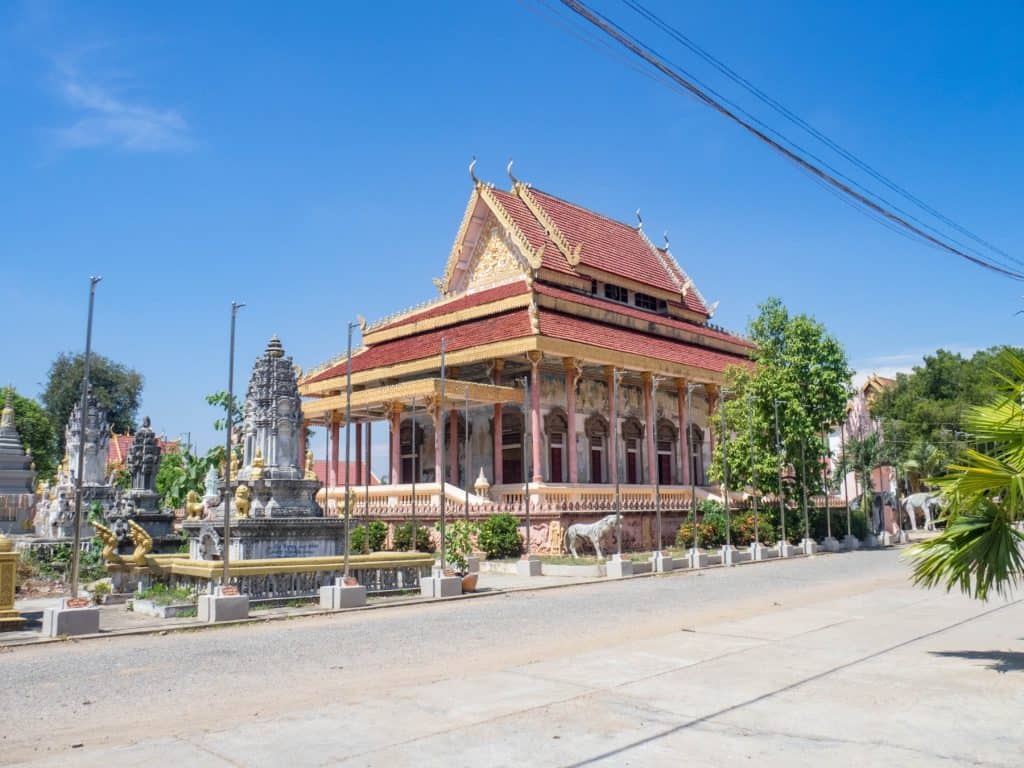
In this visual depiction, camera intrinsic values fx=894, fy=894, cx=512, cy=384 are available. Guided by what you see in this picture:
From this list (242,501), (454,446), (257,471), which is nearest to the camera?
(242,501)

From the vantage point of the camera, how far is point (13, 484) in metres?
26.7

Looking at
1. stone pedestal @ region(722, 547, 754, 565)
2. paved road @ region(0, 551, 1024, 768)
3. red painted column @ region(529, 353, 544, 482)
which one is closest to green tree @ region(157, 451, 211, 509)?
red painted column @ region(529, 353, 544, 482)

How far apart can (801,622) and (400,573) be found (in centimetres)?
775

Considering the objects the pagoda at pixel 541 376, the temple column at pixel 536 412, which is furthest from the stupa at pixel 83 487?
the temple column at pixel 536 412

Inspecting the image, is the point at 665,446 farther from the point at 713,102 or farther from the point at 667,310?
the point at 713,102

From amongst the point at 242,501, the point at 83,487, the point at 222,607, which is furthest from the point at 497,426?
the point at 222,607

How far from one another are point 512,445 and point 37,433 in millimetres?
41301

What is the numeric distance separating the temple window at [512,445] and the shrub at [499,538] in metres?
8.15

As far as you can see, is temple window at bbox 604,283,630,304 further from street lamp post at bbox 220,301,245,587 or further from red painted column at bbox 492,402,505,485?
street lamp post at bbox 220,301,245,587

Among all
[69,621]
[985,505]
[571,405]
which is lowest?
[69,621]

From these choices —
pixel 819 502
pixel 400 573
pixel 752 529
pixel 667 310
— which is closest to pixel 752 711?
pixel 400 573

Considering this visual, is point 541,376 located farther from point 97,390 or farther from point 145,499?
point 97,390

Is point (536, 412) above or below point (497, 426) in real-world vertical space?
above

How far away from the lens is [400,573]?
17156 mm
